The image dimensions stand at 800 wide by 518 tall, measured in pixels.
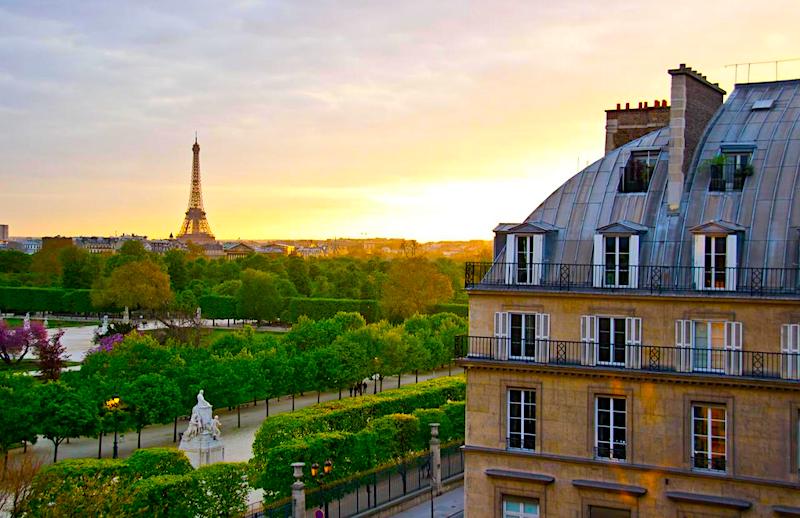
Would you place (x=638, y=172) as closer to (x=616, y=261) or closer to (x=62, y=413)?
(x=616, y=261)

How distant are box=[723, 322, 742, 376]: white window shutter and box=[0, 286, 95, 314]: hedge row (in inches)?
4075

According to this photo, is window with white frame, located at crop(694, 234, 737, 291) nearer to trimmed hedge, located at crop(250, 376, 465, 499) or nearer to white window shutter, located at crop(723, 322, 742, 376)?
white window shutter, located at crop(723, 322, 742, 376)

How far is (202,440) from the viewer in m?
38.8

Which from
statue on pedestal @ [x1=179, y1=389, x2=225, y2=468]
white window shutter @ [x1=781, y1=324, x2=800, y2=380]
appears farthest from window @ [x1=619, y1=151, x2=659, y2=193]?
statue on pedestal @ [x1=179, y1=389, x2=225, y2=468]

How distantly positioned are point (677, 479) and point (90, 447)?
32.1 m

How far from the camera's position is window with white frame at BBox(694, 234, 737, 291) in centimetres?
2294

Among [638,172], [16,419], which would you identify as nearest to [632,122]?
[638,172]

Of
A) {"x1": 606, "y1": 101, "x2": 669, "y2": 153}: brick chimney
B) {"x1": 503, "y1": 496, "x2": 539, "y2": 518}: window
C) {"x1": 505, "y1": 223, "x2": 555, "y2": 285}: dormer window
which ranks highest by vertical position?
{"x1": 606, "y1": 101, "x2": 669, "y2": 153}: brick chimney

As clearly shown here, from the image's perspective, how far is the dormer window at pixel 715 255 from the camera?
2295 centimetres

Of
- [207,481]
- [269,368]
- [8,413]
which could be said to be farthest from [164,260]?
[207,481]

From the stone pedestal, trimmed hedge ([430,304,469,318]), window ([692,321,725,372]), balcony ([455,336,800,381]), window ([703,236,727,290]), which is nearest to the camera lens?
balcony ([455,336,800,381])

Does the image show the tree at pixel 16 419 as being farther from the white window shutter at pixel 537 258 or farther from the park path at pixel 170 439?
the white window shutter at pixel 537 258

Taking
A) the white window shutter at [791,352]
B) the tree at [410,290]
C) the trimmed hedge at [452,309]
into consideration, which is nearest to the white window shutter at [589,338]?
the white window shutter at [791,352]

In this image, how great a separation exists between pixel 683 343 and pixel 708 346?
1.93 ft
